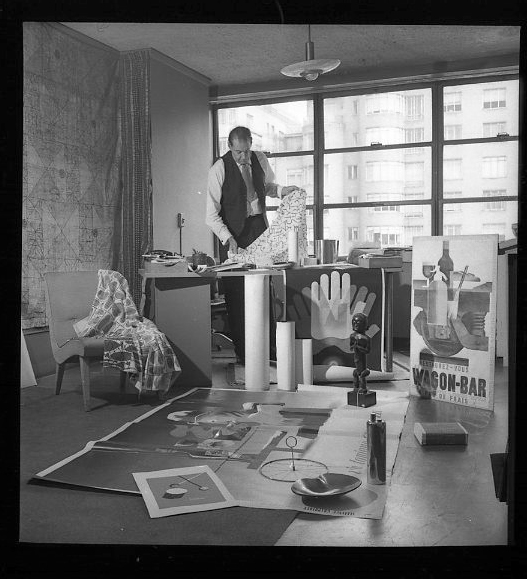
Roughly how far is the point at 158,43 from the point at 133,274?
76.0 inches

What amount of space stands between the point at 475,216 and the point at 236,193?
284 cm

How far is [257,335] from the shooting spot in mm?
3973

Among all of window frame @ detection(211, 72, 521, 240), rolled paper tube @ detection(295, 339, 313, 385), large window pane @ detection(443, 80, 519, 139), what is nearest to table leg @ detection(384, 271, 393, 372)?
rolled paper tube @ detection(295, 339, 313, 385)

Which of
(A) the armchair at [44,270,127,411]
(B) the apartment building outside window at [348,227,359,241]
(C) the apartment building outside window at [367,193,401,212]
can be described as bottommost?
(A) the armchair at [44,270,127,411]

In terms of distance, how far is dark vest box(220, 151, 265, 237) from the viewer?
15.5ft

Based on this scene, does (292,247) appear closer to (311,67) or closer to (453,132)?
(311,67)

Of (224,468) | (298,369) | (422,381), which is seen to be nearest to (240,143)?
(298,369)

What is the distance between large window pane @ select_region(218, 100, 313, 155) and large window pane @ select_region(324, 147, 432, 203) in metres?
0.38

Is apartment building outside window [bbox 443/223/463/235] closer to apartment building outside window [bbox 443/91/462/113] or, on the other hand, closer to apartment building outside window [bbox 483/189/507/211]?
apartment building outside window [bbox 483/189/507/211]

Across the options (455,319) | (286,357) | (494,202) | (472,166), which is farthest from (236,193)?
(494,202)

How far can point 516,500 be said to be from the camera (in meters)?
1.68

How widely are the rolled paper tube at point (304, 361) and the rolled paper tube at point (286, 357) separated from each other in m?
0.09

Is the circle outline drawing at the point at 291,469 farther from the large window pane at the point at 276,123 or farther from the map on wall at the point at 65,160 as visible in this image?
the large window pane at the point at 276,123

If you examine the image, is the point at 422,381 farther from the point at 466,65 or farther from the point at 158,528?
the point at 466,65
